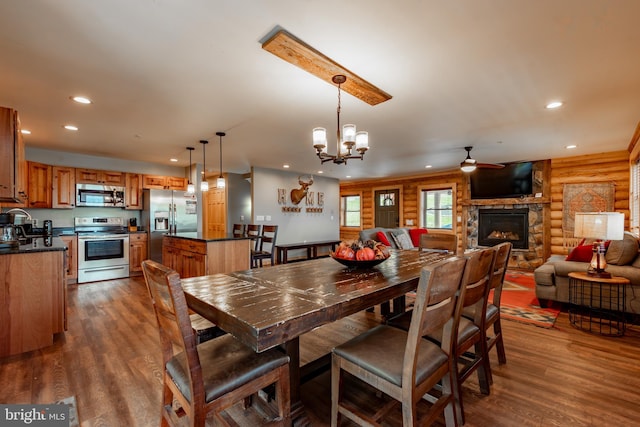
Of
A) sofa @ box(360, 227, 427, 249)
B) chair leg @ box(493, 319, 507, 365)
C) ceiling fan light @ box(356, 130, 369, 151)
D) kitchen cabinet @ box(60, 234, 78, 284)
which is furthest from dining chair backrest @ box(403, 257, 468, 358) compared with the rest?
kitchen cabinet @ box(60, 234, 78, 284)

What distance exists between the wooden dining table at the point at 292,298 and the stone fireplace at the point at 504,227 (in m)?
5.74

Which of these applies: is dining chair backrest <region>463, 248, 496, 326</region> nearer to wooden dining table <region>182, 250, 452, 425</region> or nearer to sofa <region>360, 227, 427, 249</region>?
wooden dining table <region>182, 250, 452, 425</region>

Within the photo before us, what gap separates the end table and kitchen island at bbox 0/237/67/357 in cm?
537

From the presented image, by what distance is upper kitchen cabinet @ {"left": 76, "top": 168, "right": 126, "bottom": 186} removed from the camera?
213 inches

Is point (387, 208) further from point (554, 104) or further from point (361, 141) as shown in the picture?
point (361, 141)

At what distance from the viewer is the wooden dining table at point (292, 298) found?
1.17m

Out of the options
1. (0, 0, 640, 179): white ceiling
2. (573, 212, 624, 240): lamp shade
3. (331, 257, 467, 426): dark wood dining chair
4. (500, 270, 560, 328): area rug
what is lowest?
(500, 270, 560, 328): area rug

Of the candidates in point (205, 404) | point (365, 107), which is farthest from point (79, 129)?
point (205, 404)

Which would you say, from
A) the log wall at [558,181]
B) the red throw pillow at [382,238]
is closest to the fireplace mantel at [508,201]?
the log wall at [558,181]

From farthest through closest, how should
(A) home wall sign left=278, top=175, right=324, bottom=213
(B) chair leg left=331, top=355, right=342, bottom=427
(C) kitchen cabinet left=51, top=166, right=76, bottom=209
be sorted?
1. (A) home wall sign left=278, top=175, right=324, bottom=213
2. (C) kitchen cabinet left=51, top=166, right=76, bottom=209
3. (B) chair leg left=331, top=355, right=342, bottom=427

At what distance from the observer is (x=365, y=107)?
10.6 ft

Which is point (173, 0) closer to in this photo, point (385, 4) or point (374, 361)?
A: point (385, 4)

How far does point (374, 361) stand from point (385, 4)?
1.96 m

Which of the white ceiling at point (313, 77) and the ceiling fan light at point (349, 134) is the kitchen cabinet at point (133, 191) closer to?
the white ceiling at point (313, 77)
